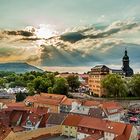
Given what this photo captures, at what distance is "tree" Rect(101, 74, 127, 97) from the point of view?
69938mm

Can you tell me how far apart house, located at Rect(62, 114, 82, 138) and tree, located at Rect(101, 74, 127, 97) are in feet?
91.0

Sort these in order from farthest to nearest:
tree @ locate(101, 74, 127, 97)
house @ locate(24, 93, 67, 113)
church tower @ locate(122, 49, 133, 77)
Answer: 1. church tower @ locate(122, 49, 133, 77)
2. tree @ locate(101, 74, 127, 97)
3. house @ locate(24, 93, 67, 113)

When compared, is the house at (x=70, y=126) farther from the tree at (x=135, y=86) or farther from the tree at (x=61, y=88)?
the tree at (x=135, y=86)

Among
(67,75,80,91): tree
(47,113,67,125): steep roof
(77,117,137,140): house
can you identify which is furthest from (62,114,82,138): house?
(67,75,80,91): tree

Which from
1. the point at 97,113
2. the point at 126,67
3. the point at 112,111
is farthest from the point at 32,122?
the point at 126,67

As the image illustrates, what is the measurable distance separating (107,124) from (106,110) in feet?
40.1

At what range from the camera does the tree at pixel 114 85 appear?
2753 inches

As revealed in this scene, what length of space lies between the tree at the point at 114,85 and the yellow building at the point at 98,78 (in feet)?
10.5

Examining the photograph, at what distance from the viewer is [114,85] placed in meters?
70.2

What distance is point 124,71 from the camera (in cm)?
8769

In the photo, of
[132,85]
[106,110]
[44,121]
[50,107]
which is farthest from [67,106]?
[132,85]

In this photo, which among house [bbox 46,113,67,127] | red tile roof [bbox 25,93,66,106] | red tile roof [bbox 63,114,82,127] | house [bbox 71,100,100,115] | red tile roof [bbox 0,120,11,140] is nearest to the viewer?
red tile roof [bbox 0,120,11,140]

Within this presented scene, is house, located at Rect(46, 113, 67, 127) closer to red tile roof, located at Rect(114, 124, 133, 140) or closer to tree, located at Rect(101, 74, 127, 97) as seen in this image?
red tile roof, located at Rect(114, 124, 133, 140)

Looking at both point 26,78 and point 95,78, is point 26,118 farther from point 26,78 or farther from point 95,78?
point 26,78
